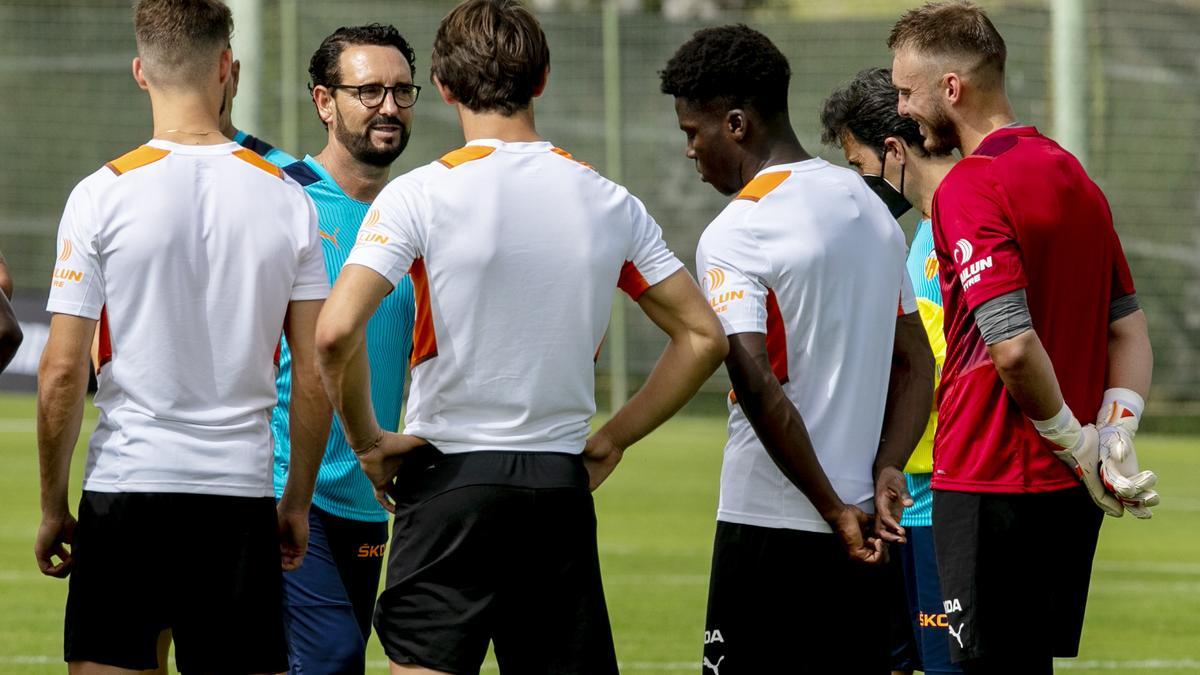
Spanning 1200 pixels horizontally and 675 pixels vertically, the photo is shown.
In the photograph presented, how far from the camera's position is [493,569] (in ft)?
13.1

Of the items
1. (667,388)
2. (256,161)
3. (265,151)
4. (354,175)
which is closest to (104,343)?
(256,161)

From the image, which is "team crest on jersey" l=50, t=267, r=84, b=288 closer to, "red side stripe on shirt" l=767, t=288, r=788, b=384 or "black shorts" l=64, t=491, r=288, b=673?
"black shorts" l=64, t=491, r=288, b=673

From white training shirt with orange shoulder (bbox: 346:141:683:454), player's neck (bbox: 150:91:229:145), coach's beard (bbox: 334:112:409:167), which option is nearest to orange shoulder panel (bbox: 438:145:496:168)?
white training shirt with orange shoulder (bbox: 346:141:683:454)

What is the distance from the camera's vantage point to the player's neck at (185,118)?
13.8 feet

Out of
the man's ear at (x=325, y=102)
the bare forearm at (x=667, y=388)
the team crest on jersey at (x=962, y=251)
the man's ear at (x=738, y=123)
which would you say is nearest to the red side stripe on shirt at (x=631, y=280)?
the bare forearm at (x=667, y=388)

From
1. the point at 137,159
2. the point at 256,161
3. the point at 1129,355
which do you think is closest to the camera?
the point at 137,159

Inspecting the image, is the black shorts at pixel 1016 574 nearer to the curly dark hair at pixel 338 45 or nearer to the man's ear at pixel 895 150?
the man's ear at pixel 895 150

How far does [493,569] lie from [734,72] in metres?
1.42

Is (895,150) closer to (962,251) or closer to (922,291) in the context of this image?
(922,291)

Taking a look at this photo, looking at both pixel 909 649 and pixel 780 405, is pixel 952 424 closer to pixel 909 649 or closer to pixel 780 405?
pixel 780 405

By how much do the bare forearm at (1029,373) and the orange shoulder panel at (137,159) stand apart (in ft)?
6.76

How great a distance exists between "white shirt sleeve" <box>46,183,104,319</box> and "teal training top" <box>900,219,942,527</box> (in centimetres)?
269

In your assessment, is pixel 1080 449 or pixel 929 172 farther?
pixel 929 172

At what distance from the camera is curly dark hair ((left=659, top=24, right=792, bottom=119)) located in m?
4.51
